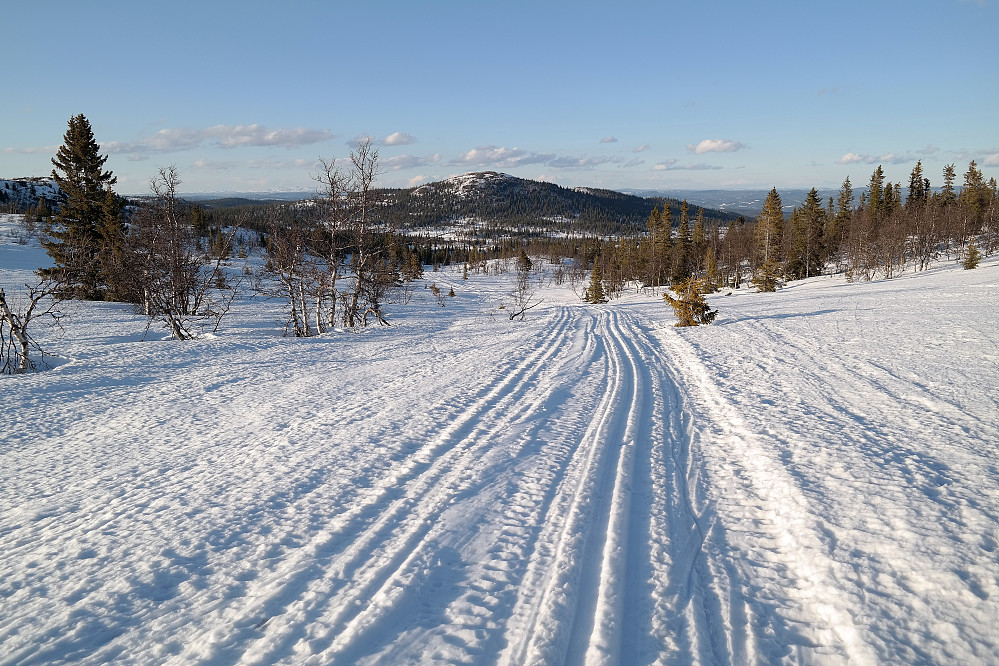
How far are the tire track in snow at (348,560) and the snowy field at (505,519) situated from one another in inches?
1.0

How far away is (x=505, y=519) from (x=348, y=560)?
1.81 metres

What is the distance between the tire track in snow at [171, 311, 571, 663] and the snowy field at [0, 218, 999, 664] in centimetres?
3

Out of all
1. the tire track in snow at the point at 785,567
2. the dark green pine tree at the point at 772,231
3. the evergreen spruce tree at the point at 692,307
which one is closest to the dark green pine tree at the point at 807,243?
the dark green pine tree at the point at 772,231

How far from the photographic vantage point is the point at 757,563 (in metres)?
4.67

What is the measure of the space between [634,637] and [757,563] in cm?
186

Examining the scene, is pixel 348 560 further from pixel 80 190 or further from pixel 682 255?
pixel 682 255

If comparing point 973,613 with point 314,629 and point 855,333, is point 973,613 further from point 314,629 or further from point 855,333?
point 855,333

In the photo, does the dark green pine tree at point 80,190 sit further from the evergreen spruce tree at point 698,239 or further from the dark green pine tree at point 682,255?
the evergreen spruce tree at point 698,239

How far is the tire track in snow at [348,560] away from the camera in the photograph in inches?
142

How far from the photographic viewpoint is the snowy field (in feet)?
12.1

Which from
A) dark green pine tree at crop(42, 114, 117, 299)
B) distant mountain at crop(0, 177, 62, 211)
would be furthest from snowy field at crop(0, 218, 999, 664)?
distant mountain at crop(0, 177, 62, 211)

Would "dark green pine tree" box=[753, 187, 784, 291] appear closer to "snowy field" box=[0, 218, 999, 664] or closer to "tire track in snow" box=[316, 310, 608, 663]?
"snowy field" box=[0, 218, 999, 664]

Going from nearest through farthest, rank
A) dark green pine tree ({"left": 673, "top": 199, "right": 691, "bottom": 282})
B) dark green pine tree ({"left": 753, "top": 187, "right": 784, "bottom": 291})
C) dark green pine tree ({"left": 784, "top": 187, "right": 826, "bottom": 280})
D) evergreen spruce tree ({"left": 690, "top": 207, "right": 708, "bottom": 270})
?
1. dark green pine tree ({"left": 753, "top": 187, "right": 784, "bottom": 291})
2. dark green pine tree ({"left": 784, "top": 187, "right": 826, "bottom": 280})
3. dark green pine tree ({"left": 673, "top": 199, "right": 691, "bottom": 282})
4. evergreen spruce tree ({"left": 690, "top": 207, "right": 708, "bottom": 270})

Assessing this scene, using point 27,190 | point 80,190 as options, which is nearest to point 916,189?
point 80,190
